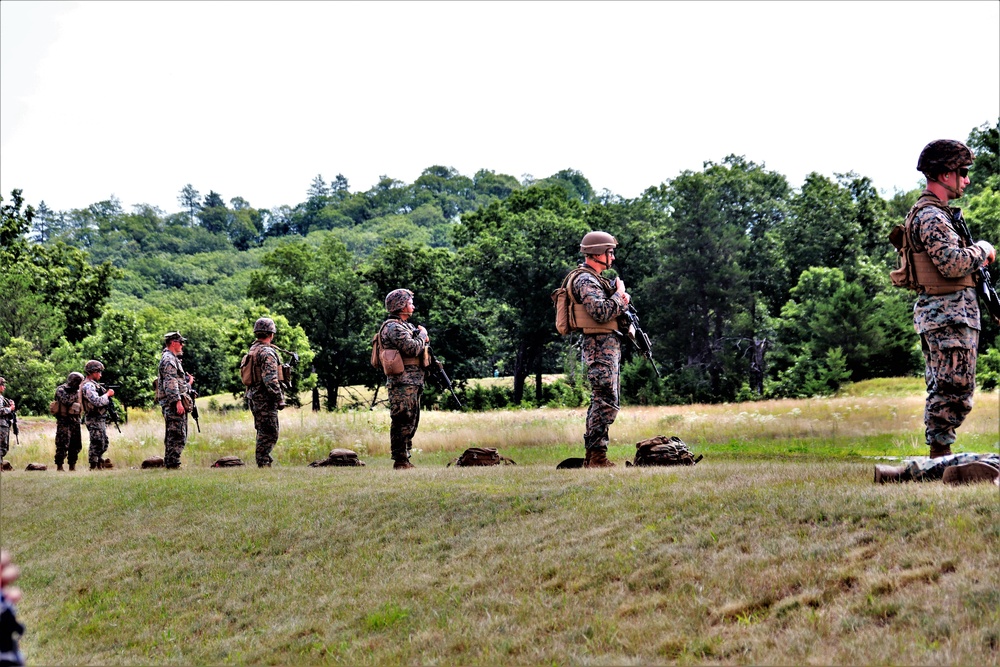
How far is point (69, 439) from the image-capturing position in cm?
2600

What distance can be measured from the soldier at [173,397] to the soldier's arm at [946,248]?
1565 cm

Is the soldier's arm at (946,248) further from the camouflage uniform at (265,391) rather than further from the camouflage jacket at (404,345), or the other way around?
the camouflage uniform at (265,391)

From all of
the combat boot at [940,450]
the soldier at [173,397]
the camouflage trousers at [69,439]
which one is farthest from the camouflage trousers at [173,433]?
the combat boot at [940,450]

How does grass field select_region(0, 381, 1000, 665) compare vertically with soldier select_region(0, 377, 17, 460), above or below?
below

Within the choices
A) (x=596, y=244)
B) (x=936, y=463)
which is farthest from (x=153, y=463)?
(x=936, y=463)

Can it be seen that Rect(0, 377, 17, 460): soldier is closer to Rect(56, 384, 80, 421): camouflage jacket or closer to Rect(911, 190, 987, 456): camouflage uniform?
Rect(56, 384, 80, 421): camouflage jacket

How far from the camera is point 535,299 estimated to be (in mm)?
63656

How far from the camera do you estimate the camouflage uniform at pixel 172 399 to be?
20.6m

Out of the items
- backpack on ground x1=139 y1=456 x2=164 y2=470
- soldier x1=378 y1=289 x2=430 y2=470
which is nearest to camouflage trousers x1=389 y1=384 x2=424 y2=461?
soldier x1=378 y1=289 x2=430 y2=470

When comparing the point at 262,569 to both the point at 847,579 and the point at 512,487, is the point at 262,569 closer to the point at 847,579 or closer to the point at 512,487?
the point at 512,487

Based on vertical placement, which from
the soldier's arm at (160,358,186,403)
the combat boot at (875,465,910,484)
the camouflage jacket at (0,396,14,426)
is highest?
the soldier's arm at (160,358,186,403)

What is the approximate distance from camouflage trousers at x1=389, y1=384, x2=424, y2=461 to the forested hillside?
1293 inches

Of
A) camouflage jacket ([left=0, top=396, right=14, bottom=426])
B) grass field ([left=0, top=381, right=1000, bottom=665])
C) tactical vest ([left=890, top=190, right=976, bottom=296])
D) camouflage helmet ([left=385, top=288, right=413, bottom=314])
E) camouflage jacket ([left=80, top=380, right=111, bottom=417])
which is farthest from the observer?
camouflage jacket ([left=0, top=396, right=14, bottom=426])

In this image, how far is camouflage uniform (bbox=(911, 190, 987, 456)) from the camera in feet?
31.3
